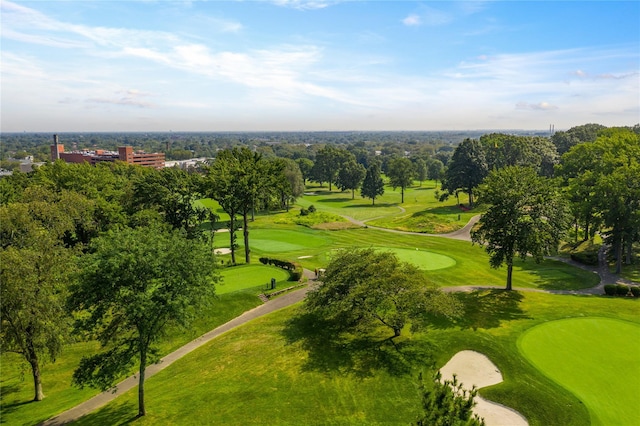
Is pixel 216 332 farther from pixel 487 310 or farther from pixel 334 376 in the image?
pixel 487 310

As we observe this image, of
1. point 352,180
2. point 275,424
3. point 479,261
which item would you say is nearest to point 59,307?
point 275,424

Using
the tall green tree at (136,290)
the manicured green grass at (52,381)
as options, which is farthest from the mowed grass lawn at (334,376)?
the tall green tree at (136,290)

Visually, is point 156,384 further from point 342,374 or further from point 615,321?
point 615,321

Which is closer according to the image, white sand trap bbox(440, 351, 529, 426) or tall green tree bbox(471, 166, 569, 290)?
white sand trap bbox(440, 351, 529, 426)

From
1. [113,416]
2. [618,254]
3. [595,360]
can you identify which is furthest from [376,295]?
[618,254]

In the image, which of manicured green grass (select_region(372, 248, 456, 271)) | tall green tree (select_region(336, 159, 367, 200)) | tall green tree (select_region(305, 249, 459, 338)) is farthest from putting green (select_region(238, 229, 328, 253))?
tall green tree (select_region(336, 159, 367, 200))

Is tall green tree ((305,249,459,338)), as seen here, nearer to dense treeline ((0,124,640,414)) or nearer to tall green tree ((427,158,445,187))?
dense treeline ((0,124,640,414))

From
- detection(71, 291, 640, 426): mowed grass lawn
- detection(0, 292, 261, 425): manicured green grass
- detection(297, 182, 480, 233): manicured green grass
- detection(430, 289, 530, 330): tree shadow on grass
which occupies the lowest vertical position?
detection(0, 292, 261, 425): manicured green grass
